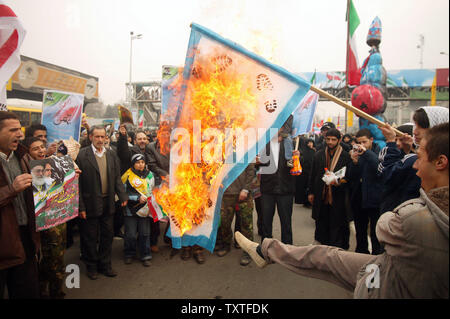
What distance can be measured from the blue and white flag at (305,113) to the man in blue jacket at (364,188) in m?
2.77

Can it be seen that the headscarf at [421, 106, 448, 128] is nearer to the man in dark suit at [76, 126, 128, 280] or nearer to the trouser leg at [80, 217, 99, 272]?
the man in dark suit at [76, 126, 128, 280]

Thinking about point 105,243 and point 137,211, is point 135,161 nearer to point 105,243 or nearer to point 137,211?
point 137,211

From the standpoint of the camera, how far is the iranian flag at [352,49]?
8.13 metres

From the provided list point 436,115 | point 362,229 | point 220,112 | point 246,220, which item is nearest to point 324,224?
point 362,229

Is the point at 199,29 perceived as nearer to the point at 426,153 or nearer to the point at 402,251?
the point at 426,153

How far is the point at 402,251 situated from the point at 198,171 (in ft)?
6.24

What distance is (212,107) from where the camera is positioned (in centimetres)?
264

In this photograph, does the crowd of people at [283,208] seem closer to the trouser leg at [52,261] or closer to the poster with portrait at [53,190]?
the trouser leg at [52,261]

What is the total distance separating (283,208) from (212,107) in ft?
7.92

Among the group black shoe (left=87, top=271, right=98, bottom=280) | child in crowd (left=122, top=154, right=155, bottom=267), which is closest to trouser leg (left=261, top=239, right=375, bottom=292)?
child in crowd (left=122, top=154, right=155, bottom=267)

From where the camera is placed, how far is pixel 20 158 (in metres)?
2.59

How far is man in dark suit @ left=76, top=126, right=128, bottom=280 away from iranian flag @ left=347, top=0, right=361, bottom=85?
26.9 ft

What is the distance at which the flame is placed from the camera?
102 inches
